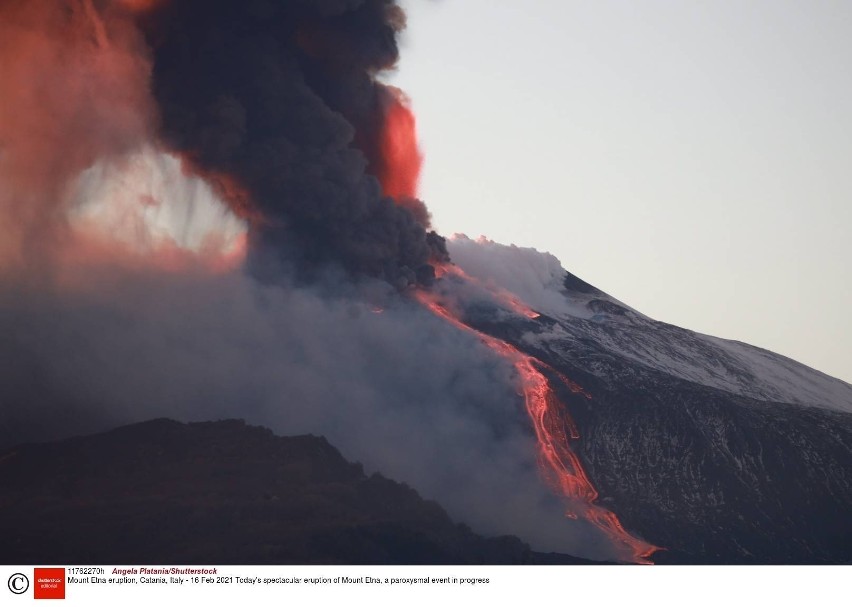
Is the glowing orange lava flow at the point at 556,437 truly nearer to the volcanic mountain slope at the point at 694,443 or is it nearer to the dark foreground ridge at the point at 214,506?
the volcanic mountain slope at the point at 694,443

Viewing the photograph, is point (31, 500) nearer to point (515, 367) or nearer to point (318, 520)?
point (318, 520)

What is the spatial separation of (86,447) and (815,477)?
130 feet

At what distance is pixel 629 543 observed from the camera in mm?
61531

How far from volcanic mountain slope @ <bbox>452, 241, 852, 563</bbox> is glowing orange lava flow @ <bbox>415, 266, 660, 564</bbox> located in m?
0.73

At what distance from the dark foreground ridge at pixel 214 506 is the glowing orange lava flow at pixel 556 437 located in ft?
25.9

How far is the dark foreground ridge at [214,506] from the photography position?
160 ft

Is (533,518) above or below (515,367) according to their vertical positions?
below
